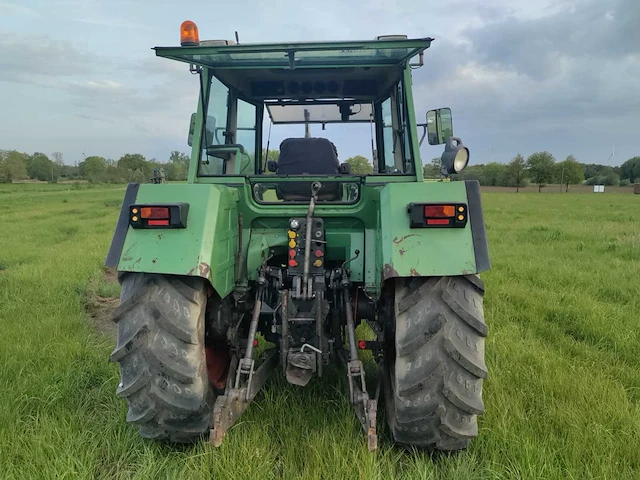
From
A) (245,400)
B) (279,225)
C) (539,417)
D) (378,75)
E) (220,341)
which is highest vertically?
(378,75)

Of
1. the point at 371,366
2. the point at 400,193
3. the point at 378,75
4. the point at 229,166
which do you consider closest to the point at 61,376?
the point at 229,166

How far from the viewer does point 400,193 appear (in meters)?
2.39

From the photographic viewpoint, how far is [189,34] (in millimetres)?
2803

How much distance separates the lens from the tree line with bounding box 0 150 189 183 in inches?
2601

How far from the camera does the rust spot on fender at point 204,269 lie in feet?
7.35

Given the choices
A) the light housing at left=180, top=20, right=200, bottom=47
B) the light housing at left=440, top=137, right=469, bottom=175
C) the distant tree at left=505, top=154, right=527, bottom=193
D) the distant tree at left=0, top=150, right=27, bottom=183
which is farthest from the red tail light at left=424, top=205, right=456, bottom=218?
the distant tree at left=0, top=150, right=27, bottom=183

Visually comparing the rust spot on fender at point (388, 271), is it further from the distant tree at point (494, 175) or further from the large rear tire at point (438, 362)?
the distant tree at point (494, 175)

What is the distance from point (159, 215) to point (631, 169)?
87.2m

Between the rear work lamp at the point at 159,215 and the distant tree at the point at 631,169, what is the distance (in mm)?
83737

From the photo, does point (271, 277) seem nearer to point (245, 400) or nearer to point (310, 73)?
point (245, 400)

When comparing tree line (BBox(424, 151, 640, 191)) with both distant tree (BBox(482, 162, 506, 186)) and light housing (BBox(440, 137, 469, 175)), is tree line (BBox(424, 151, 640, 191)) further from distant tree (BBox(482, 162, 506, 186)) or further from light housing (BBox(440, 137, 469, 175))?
light housing (BBox(440, 137, 469, 175))

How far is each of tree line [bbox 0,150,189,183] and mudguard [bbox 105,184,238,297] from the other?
60.9 metres

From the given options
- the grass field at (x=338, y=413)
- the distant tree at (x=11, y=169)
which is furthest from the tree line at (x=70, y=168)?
the grass field at (x=338, y=413)

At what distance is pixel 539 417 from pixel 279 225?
76.1 inches
